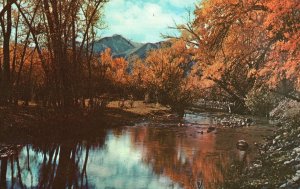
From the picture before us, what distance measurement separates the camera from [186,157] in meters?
17.5

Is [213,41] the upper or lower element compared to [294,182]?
upper

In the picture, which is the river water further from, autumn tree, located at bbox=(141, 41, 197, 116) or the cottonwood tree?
autumn tree, located at bbox=(141, 41, 197, 116)

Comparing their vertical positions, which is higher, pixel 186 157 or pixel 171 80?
pixel 171 80

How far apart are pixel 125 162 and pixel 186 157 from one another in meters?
2.95

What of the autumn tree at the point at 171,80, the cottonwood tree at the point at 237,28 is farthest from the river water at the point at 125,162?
the autumn tree at the point at 171,80

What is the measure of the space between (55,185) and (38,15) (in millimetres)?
19005

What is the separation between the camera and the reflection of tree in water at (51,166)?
1225 cm

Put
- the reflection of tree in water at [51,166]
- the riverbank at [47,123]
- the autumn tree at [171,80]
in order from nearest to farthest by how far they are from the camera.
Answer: the reflection of tree in water at [51,166] < the riverbank at [47,123] < the autumn tree at [171,80]

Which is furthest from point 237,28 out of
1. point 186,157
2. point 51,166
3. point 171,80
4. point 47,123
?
point 171,80

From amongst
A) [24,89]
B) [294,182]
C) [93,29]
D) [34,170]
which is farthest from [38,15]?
Result: [294,182]

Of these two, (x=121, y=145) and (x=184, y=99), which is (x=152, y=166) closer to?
(x=121, y=145)

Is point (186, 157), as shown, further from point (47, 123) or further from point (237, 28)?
point (47, 123)

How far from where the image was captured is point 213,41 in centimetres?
1434

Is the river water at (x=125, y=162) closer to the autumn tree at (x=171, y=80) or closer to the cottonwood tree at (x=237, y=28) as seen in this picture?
the cottonwood tree at (x=237, y=28)
